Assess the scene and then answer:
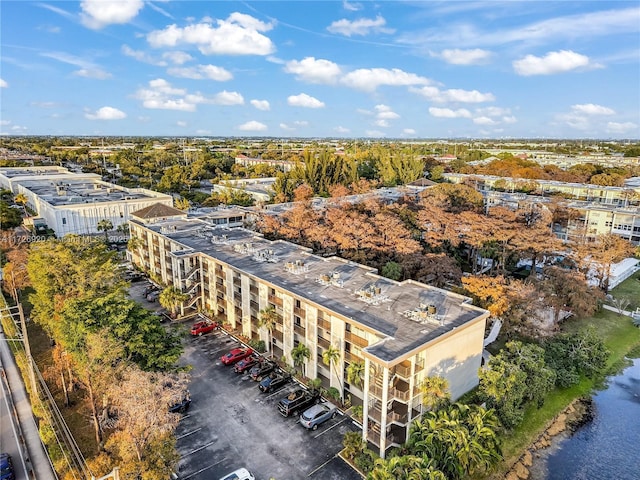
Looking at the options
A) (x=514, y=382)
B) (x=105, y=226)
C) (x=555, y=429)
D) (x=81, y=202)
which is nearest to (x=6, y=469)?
(x=514, y=382)

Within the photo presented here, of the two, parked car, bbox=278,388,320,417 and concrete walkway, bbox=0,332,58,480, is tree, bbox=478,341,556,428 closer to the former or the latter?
parked car, bbox=278,388,320,417

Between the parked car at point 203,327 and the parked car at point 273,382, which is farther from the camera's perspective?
the parked car at point 203,327

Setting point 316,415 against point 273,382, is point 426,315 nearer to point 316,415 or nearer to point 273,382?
point 316,415

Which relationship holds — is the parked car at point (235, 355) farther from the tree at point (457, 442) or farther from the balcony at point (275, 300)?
the tree at point (457, 442)

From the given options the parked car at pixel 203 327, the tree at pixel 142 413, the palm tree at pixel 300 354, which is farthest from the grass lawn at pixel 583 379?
the parked car at pixel 203 327

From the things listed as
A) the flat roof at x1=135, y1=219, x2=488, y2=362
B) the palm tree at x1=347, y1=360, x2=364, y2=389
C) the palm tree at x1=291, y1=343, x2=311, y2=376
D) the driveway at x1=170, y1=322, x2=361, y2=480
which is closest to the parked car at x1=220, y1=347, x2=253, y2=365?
the driveway at x1=170, y1=322, x2=361, y2=480

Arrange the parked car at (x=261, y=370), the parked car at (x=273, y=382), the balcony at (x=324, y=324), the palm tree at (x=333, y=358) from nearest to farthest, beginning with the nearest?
Answer: the palm tree at (x=333, y=358), the balcony at (x=324, y=324), the parked car at (x=273, y=382), the parked car at (x=261, y=370)

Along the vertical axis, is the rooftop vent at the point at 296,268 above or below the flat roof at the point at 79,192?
below
